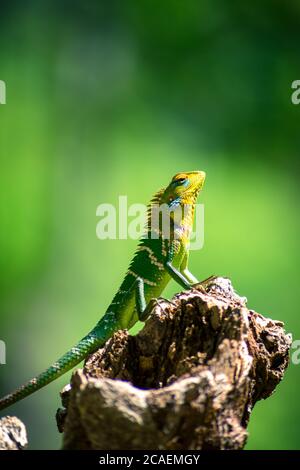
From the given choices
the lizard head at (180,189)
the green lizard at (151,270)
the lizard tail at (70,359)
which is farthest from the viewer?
the lizard head at (180,189)

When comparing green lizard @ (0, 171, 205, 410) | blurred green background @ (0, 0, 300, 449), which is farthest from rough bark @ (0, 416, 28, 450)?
blurred green background @ (0, 0, 300, 449)

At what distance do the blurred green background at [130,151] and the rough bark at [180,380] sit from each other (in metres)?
4.25

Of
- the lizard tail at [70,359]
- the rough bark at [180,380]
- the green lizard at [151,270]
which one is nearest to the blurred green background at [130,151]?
the green lizard at [151,270]

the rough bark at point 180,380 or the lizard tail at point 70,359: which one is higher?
the rough bark at point 180,380

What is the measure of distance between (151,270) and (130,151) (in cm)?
443

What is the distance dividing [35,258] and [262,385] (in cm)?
513

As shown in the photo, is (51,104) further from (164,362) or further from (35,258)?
(164,362)

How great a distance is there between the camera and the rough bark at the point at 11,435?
2.51 metres

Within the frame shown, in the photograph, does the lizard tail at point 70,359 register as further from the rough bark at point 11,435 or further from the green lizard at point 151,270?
the rough bark at point 11,435

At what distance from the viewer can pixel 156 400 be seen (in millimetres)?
2139

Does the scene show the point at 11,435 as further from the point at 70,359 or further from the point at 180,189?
the point at 180,189

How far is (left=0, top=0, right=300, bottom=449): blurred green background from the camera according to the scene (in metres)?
7.51

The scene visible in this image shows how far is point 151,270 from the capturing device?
3953 mm

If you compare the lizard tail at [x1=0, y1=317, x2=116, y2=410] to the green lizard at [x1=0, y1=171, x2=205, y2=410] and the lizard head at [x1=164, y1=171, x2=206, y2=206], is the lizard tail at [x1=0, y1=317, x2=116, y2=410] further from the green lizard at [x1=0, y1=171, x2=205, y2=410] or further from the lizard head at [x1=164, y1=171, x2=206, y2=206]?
the lizard head at [x1=164, y1=171, x2=206, y2=206]
